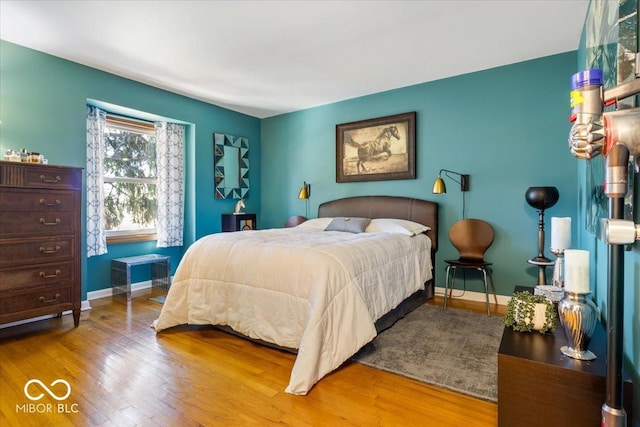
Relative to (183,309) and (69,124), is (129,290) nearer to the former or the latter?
(183,309)

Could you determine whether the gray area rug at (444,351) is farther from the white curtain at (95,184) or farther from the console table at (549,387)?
the white curtain at (95,184)

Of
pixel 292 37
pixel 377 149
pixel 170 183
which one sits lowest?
pixel 170 183

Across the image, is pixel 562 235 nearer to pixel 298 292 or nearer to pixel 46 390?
pixel 298 292

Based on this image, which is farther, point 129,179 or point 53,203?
point 129,179

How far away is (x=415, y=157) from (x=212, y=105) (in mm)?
3002

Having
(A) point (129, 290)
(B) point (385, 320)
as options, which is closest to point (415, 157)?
(B) point (385, 320)

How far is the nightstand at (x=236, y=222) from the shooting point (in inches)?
191

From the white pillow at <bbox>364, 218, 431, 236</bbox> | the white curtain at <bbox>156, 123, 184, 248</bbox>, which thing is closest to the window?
the white curtain at <bbox>156, 123, 184, 248</bbox>

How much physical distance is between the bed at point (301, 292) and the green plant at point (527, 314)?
847 mm

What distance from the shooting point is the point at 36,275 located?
8.66ft

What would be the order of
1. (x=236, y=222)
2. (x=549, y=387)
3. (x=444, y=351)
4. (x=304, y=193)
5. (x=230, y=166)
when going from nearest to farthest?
(x=549, y=387)
(x=444, y=351)
(x=304, y=193)
(x=236, y=222)
(x=230, y=166)

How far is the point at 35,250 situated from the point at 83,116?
155 cm

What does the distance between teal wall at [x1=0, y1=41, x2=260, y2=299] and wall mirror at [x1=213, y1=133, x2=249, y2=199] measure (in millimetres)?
111

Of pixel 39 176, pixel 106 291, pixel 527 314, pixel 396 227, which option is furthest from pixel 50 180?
pixel 527 314
